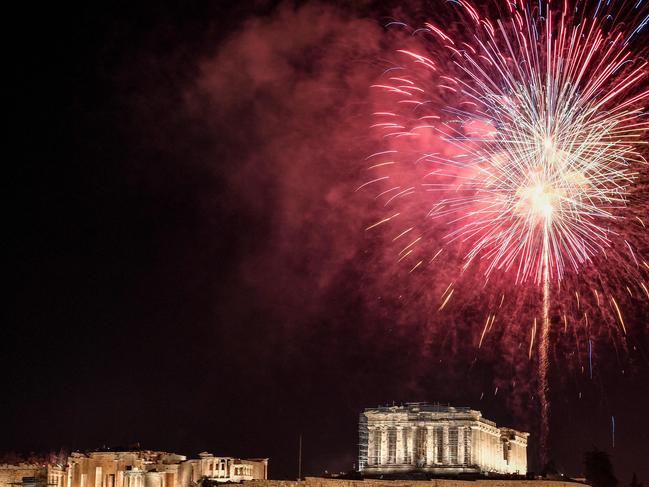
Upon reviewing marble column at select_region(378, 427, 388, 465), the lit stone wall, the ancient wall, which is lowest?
the ancient wall

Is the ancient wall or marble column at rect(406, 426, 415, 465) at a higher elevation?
marble column at rect(406, 426, 415, 465)

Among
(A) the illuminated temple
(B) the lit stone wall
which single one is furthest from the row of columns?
(B) the lit stone wall

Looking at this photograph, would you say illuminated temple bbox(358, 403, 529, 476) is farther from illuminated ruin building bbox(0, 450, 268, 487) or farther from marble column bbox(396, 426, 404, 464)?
illuminated ruin building bbox(0, 450, 268, 487)

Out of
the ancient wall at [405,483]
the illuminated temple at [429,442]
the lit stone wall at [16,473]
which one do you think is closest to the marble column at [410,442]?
the illuminated temple at [429,442]

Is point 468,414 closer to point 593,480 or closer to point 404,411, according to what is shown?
point 404,411

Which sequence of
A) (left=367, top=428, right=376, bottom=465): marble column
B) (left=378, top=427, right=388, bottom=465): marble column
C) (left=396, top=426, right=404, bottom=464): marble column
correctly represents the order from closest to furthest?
Answer: (left=396, top=426, right=404, bottom=464): marble column → (left=378, top=427, right=388, bottom=465): marble column → (left=367, top=428, right=376, bottom=465): marble column

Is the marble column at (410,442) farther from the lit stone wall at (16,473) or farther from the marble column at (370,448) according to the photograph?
the lit stone wall at (16,473)

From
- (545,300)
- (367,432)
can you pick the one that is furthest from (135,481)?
(545,300)
